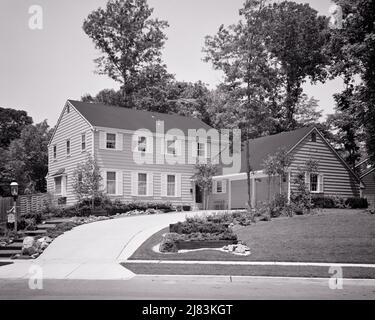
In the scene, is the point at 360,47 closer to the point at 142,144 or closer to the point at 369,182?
the point at 142,144

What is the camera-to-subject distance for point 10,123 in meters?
66.6

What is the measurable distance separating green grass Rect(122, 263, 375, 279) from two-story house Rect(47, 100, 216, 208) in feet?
66.0

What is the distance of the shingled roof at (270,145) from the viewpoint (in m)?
33.2

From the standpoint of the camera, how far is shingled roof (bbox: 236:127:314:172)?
33219mm

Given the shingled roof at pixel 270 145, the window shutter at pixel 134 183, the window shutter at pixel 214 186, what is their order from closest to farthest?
1. the shingled roof at pixel 270 145
2. the window shutter at pixel 134 183
3. the window shutter at pixel 214 186

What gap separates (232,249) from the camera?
54.7ft

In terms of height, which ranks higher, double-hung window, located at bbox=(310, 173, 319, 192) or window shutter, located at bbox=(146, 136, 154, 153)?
window shutter, located at bbox=(146, 136, 154, 153)

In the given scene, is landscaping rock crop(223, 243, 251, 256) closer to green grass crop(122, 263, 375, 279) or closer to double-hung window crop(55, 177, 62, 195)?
green grass crop(122, 263, 375, 279)

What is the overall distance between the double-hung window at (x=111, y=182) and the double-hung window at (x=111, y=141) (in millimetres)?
1922

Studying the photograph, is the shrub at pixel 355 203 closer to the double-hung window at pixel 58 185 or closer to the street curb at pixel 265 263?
the street curb at pixel 265 263

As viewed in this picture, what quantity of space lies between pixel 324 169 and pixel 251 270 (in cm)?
2176

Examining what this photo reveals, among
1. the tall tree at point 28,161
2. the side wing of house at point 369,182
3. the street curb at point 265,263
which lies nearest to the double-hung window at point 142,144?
the tall tree at point 28,161

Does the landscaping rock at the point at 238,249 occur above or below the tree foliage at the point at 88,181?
below

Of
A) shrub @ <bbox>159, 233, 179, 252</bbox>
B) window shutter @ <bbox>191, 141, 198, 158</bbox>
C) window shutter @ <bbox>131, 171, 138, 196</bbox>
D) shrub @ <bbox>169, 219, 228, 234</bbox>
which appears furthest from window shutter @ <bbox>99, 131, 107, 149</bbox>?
shrub @ <bbox>159, 233, 179, 252</bbox>
